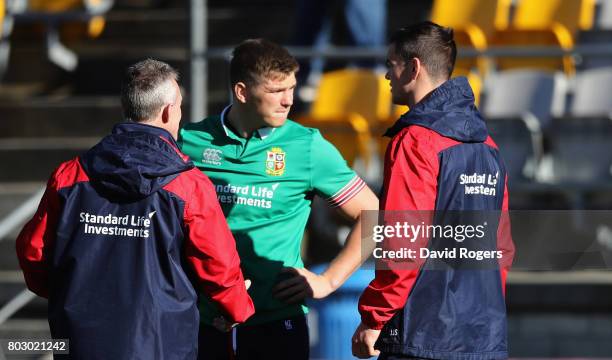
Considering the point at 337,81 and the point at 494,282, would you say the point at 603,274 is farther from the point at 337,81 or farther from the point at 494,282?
the point at 494,282

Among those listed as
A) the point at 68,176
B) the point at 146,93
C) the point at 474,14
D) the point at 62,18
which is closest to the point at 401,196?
the point at 146,93

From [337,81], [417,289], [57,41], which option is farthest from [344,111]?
[417,289]

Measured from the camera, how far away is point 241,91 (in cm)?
411

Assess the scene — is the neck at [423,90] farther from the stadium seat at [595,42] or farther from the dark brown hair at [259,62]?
the stadium seat at [595,42]

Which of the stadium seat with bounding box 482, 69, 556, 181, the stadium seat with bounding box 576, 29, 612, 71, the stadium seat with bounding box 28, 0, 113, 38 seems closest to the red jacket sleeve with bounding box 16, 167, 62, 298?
the stadium seat with bounding box 482, 69, 556, 181

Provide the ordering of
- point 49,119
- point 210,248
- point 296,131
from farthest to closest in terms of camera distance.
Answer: point 49,119 → point 296,131 → point 210,248

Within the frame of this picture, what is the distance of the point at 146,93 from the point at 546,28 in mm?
4298

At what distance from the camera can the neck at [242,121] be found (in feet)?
13.6

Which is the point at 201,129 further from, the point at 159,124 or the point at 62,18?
the point at 62,18

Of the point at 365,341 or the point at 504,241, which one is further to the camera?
the point at 504,241

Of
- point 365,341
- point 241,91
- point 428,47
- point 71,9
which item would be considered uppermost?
point 71,9

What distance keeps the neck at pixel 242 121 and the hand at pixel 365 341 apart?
89 cm

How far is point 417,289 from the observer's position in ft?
12.1

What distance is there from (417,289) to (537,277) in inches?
126
